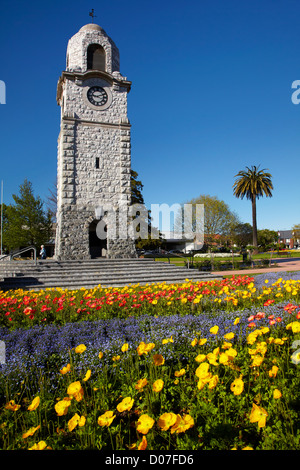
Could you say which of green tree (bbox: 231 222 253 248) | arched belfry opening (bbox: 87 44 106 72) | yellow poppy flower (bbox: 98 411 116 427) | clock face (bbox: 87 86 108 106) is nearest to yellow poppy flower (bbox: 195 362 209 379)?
yellow poppy flower (bbox: 98 411 116 427)

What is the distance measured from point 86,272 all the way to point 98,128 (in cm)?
979

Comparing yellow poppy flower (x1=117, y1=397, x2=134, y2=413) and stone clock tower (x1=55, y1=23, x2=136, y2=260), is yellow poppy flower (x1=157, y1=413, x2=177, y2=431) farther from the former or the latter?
stone clock tower (x1=55, y1=23, x2=136, y2=260)

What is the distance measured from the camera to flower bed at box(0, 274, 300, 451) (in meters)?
2.00

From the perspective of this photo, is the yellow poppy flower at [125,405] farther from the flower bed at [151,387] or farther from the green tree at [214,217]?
the green tree at [214,217]

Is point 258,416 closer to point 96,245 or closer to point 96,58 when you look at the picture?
point 96,245

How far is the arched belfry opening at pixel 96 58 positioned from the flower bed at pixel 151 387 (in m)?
19.3

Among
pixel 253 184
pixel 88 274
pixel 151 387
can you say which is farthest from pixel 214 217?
pixel 151 387

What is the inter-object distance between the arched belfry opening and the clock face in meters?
1.54

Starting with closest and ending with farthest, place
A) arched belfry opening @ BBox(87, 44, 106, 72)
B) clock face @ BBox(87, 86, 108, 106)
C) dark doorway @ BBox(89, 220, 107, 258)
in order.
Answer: clock face @ BBox(87, 86, 108, 106)
arched belfry opening @ BBox(87, 44, 106, 72)
dark doorway @ BBox(89, 220, 107, 258)

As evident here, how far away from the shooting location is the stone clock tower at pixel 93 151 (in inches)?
688

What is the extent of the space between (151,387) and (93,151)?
1742cm

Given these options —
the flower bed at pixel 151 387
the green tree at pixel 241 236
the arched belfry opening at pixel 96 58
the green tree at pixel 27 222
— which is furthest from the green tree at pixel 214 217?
the flower bed at pixel 151 387

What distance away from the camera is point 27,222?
87.8ft

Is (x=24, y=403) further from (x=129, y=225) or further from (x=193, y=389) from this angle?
(x=129, y=225)
